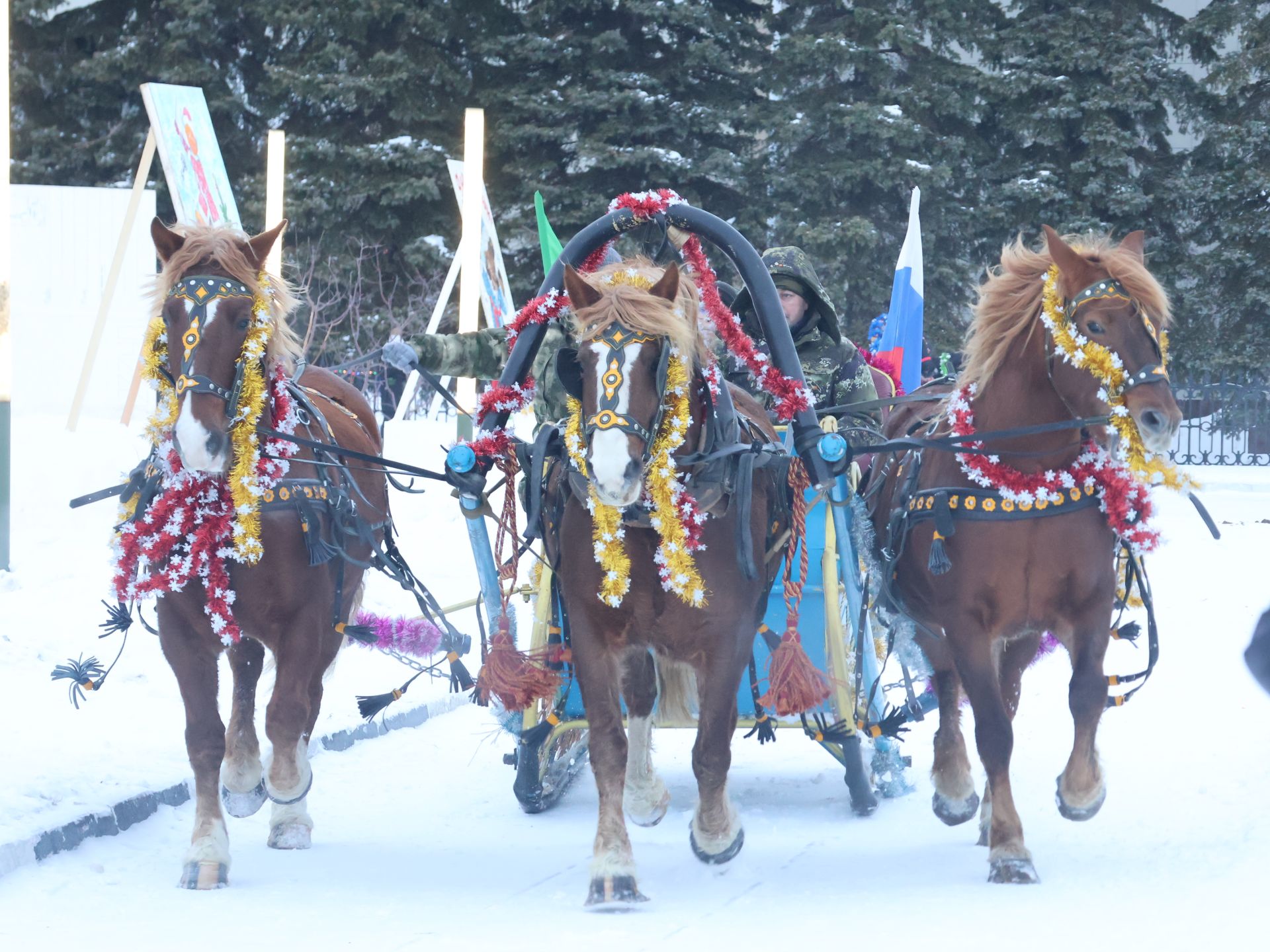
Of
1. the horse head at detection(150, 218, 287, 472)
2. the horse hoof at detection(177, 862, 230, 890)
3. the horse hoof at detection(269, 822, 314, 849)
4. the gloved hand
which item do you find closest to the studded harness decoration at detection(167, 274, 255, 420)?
the horse head at detection(150, 218, 287, 472)

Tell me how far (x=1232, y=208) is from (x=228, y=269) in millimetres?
24734

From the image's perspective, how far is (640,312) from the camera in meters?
4.52

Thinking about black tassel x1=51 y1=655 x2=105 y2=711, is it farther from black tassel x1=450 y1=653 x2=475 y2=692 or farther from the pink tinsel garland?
black tassel x1=450 y1=653 x2=475 y2=692

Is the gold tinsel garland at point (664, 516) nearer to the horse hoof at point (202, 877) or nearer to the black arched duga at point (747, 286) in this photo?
the black arched duga at point (747, 286)

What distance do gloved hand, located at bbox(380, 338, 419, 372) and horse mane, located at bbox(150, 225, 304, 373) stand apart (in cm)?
37

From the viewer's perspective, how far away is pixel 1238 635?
9.61m

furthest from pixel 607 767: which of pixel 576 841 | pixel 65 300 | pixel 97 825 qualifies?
pixel 65 300

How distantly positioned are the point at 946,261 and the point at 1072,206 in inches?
94.5

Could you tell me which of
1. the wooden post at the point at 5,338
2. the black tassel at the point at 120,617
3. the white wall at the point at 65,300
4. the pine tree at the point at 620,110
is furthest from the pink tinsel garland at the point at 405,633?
the pine tree at the point at 620,110

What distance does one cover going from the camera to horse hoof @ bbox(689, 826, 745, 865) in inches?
192

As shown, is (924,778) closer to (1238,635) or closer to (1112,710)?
(1112,710)

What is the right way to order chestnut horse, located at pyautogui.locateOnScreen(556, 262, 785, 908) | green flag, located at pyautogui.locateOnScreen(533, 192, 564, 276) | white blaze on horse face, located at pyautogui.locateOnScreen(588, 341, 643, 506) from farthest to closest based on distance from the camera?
1. green flag, located at pyautogui.locateOnScreen(533, 192, 564, 276)
2. chestnut horse, located at pyautogui.locateOnScreen(556, 262, 785, 908)
3. white blaze on horse face, located at pyautogui.locateOnScreen(588, 341, 643, 506)

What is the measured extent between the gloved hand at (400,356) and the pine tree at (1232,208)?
74.8 ft

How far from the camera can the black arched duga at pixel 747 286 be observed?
5.07 m
